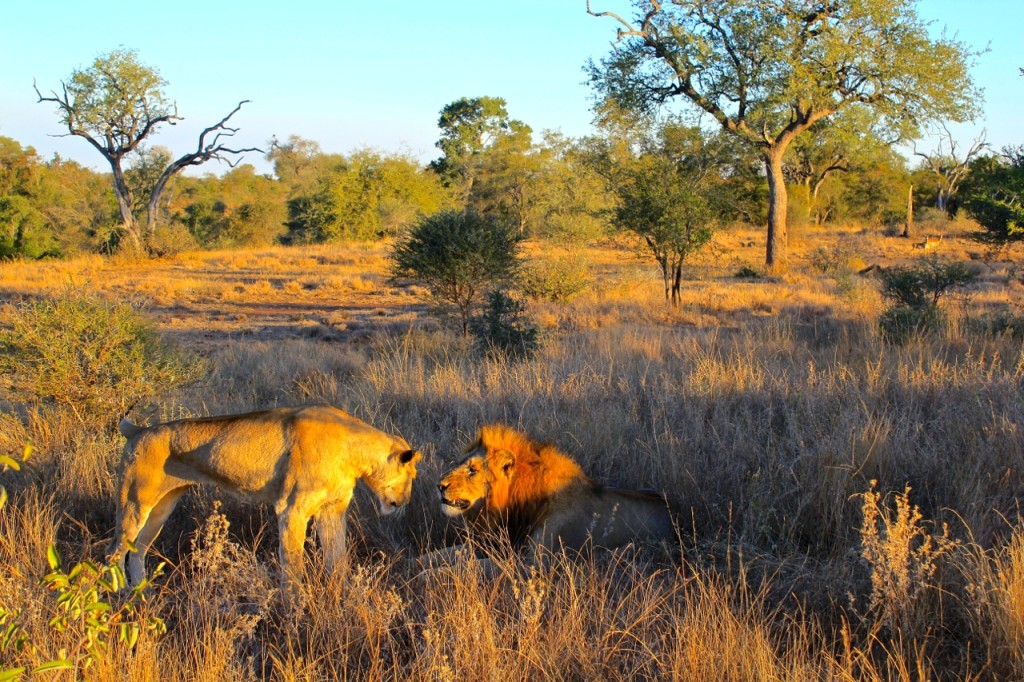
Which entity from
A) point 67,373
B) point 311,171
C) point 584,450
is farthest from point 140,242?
point 311,171

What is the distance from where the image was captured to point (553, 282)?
1780cm

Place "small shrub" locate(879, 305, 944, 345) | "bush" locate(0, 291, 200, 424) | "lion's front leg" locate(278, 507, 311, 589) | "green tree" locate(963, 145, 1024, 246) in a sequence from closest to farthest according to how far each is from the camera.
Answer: "lion's front leg" locate(278, 507, 311, 589)
"bush" locate(0, 291, 200, 424)
"small shrub" locate(879, 305, 944, 345)
"green tree" locate(963, 145, 1024, 246)

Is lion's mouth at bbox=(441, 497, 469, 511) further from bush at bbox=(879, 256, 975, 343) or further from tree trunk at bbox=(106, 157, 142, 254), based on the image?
tree trunk at bbox=(106, 157, 142, 254)

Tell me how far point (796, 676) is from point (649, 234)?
46.6ft

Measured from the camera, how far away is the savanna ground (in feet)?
9.11

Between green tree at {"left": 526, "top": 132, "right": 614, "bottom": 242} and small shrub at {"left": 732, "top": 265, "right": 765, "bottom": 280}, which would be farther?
green tree at {"left": 526, "top": 132, "right": 614, "bottom": 242}

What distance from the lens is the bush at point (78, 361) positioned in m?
5.93

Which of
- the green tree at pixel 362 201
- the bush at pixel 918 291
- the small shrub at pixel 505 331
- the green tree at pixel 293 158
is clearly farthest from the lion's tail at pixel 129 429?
the green tree at pixel 293 158

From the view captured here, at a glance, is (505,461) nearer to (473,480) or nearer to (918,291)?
(473,480)

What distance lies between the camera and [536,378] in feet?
23.6

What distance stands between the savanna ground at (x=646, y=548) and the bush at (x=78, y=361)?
19 cm

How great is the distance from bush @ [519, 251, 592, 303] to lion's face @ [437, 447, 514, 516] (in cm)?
1353

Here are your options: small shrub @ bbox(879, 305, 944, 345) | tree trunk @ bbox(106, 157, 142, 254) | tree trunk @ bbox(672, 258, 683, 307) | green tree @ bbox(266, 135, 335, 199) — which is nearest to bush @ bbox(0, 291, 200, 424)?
small shrub @ bbox(879, 305, 944, 345)

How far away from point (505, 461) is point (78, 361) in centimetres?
398
